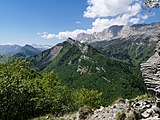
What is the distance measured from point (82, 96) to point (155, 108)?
233 feet

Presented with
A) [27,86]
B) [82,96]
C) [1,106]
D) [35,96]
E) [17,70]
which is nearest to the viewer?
[1,106]

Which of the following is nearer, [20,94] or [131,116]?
[131,116]

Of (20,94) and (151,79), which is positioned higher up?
(151,79)

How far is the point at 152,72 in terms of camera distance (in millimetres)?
20547

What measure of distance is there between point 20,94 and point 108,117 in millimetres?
16862

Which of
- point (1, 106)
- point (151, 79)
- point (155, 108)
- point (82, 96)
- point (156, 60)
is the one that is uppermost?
point (156, 60)

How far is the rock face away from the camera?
1984 centimetres

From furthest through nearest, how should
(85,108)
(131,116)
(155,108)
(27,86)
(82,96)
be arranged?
(82,96) → (27,86) → (85,108) → (131,116) → (155,108)

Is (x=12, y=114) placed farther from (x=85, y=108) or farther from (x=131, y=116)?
(x=131, y=116)

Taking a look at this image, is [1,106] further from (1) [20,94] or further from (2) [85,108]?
(2) [85,108]

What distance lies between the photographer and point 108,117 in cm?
2139

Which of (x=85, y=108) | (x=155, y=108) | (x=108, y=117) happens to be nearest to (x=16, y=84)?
(x=85, y=108)

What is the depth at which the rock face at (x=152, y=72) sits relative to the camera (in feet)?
65.1

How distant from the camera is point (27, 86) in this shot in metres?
36.8
